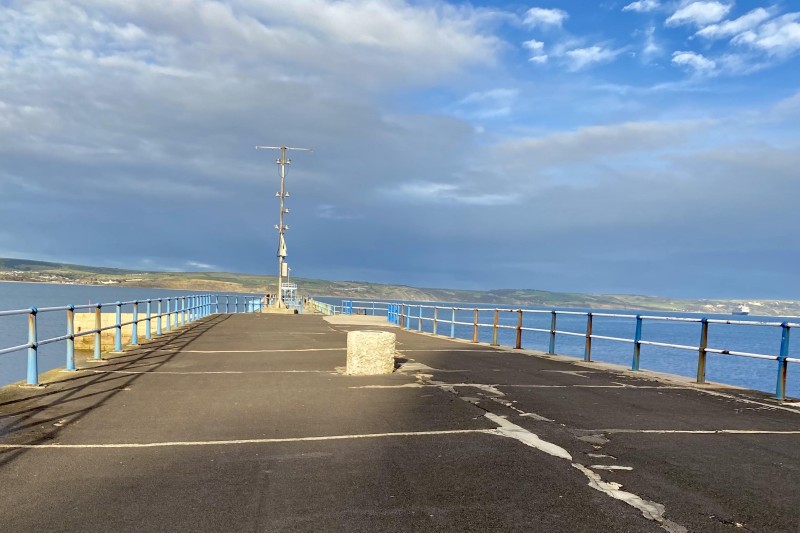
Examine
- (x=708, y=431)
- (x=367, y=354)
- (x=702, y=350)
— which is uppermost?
(x=702, y=350)

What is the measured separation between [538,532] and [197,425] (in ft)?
15.1

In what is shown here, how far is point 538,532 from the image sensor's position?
4020 mm

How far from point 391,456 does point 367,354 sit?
19.3 feet

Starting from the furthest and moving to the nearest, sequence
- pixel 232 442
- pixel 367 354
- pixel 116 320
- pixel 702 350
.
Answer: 1. pixel 116 320
2. pixel 367 354
3. pixel 702 350
4. pixel 232 442

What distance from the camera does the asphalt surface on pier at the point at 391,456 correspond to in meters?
4.34

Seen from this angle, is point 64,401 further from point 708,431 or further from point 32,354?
point 708,431

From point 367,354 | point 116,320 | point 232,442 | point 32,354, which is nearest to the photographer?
point 232,442

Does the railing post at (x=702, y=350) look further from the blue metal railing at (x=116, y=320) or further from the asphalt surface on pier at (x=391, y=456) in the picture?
the blue metal railing at (x=116, y=320)

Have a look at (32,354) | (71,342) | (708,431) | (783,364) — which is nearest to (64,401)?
(32,354)

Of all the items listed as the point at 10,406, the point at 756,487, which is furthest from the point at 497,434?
the point at 10,406

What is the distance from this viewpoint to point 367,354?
11766mm

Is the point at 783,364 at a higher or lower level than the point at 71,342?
higher

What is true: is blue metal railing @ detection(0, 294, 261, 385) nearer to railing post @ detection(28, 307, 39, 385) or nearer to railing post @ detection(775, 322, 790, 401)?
railing post @ detection(28, 307, 39, 385)

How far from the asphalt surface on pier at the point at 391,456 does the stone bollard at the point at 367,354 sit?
2.14ft
